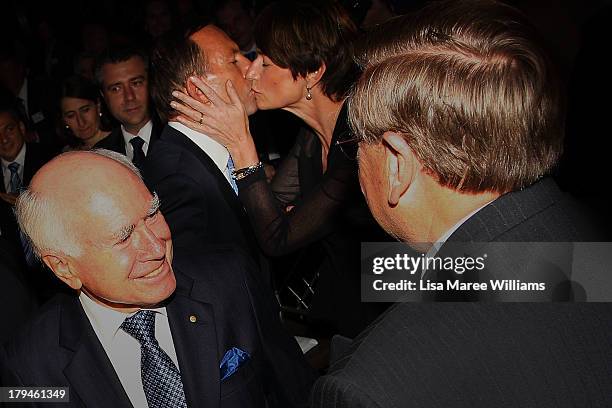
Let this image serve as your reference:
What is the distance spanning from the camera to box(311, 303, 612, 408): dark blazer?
891 mm

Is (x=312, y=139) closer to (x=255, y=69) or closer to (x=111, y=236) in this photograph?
(x=255, y=69)

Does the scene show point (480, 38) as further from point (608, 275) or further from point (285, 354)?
point (285, 354)

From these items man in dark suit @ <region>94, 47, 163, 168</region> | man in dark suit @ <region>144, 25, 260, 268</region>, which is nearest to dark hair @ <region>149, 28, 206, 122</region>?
man in dark suit @ <region>144, 25, 260, 268</region>

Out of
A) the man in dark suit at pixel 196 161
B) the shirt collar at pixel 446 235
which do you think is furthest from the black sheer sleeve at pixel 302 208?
the shirt collar at pixel 446 235

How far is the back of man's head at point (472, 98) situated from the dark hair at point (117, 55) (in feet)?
10.9

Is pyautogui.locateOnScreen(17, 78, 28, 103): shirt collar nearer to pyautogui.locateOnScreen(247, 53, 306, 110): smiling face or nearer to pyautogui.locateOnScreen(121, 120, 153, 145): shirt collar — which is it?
pyautogui.locateOnScreen(121, 120, 153, 145): shirt collar

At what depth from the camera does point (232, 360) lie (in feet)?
6.10

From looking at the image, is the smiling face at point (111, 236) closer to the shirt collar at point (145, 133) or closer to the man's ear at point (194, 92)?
the man's ear at point (194, 92)

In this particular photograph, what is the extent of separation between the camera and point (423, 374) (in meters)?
0.90

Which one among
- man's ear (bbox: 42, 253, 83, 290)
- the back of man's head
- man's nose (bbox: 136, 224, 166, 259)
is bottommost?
man's ear (bbox: 42, 253, 83, 290)

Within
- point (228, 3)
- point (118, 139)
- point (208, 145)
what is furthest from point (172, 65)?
point (228, 3)

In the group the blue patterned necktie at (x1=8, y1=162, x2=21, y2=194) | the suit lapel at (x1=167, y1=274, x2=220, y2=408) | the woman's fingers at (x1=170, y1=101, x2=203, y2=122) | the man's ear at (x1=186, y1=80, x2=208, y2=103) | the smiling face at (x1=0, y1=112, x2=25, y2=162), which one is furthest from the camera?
the blue patterned necktie at (x1=8, y1=162, x2=21, y2=194)

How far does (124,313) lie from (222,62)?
49.5 inches

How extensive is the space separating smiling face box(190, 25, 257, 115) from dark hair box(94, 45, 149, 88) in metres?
1.59
